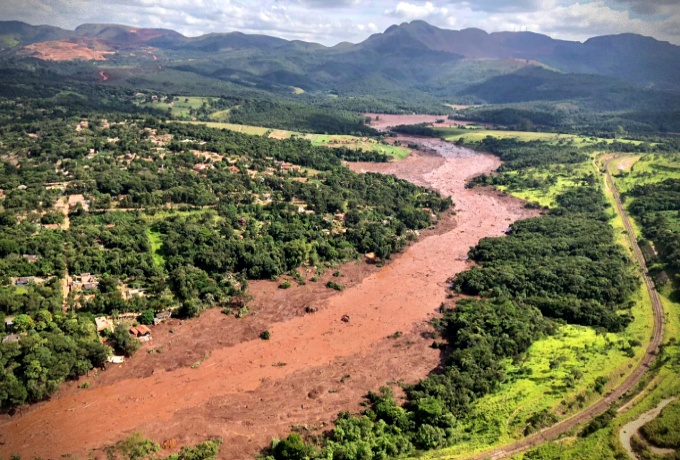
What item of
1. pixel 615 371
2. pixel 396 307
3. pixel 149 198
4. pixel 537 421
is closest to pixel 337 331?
pixel 396 307

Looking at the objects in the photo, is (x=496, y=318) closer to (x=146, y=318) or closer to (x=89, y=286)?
(x=146, y=318)

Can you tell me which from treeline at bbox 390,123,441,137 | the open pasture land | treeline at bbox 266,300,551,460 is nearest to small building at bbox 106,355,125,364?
treeline at bbox 266,300,551,460

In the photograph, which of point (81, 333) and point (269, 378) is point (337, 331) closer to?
point (269, 378)

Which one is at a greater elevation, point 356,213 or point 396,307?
point 356,213

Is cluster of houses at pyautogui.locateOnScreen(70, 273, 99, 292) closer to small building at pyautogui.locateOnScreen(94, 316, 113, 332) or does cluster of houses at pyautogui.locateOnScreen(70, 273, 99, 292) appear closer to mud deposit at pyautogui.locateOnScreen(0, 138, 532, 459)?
small building at pyautogui.locateOnScreen(94, 316, 113, 332)

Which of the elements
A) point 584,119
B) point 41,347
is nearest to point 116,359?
point 41,347
